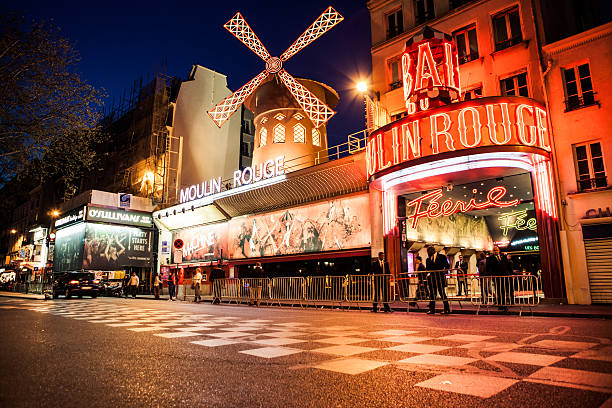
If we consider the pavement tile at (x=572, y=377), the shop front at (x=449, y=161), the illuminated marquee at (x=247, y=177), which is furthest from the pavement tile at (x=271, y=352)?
the illuminated marquee at (x=247, y=177)

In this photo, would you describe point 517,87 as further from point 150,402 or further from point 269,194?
point 150,402

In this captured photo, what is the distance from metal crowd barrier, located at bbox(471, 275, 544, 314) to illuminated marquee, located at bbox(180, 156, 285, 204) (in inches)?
486

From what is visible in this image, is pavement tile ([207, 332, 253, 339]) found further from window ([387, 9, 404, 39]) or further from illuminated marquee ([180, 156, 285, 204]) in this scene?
window ([387, 9, 404, 39])

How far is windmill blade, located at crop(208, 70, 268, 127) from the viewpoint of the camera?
88.2ft

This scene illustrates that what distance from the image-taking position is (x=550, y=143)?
526 inches

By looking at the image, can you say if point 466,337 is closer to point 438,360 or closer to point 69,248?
point 438,360

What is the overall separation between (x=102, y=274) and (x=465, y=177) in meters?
28.2

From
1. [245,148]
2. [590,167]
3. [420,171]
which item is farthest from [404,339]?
[245,148]

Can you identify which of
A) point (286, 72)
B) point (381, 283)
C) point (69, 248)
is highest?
point (286, 72)

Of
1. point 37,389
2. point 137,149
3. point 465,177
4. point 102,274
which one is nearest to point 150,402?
point 37,389

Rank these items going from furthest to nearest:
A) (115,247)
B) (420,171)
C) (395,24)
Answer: (115,247)
(395,24)
(420,171)

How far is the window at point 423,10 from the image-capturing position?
58.3 ft

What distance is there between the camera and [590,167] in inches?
505

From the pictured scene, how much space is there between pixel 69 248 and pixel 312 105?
23.9m
